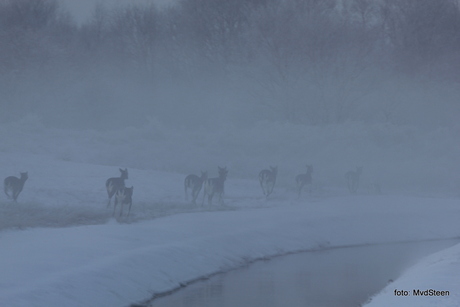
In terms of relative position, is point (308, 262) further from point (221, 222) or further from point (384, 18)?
point (384, 18)

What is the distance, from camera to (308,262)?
20234mm

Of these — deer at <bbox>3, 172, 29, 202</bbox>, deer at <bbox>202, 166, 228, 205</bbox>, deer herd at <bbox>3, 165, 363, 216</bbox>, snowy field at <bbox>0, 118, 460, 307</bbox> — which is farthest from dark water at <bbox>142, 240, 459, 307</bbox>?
deer at <bbox>3, 172, 29, 202</bbox>

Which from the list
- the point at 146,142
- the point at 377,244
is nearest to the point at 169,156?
the point at 146,142

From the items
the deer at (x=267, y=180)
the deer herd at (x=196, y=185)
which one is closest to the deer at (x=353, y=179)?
the deer herd at (x=196, y=185)

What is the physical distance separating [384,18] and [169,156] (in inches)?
897

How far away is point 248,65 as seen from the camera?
188ft

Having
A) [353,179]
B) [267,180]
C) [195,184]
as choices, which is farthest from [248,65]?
[195,184]

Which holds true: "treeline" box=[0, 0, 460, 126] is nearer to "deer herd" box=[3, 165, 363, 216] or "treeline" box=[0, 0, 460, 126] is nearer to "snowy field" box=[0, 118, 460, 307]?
"snowy field" box=[0, 118, 460, 307]

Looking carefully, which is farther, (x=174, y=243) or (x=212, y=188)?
(x=212, y=188)

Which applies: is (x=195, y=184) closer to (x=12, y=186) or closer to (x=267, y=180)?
(x=267, y=180)

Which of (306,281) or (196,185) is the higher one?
(196,185)

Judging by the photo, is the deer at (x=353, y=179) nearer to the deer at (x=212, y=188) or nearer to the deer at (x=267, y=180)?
Result: the deer at (x=267, y=180)

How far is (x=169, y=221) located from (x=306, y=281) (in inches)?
218

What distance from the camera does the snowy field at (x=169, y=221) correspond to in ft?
46.4
